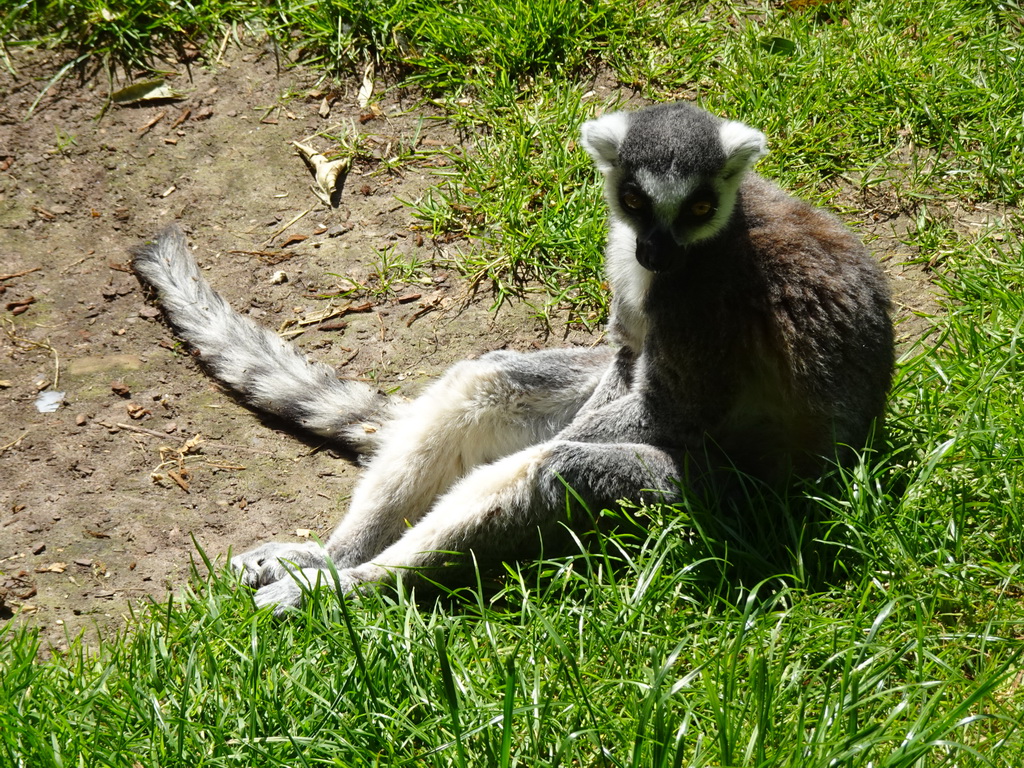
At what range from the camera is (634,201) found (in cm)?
419

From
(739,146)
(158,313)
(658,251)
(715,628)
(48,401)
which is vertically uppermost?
(739,146)

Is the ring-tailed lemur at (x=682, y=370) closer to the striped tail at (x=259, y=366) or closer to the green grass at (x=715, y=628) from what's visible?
the green grass at (x=715, y=628)

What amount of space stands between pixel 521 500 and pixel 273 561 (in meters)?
1.28

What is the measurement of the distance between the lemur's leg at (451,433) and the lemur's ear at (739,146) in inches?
51.8

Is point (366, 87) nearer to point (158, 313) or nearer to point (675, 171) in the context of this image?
point (158, 313)

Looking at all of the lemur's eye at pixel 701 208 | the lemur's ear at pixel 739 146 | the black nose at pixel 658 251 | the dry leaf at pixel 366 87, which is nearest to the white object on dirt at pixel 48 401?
the dry leaf at pixel 366 87

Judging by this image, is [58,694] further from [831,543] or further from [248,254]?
[248,254]

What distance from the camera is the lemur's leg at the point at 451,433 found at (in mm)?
4621

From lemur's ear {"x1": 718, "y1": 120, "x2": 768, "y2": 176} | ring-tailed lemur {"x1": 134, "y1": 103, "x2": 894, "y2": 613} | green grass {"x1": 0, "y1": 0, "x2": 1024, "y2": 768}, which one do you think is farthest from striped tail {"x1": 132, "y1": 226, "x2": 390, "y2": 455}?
lemur's ear {"x1": 718, "y1": 120, "x2": 768, "y2": 176}

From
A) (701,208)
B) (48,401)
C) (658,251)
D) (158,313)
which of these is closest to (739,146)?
(701,208)

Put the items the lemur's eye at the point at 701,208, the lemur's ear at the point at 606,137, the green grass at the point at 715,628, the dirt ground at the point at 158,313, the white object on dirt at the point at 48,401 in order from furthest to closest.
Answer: the white object on dirt at the point at 48,401, the dirt ground at the point at 158,313, the lemur's ear at the point at 606,137, the lemur's eye at the point at 701,208, the green grass at the point at 715,628

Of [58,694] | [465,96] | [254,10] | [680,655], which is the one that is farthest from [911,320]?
[254,10]

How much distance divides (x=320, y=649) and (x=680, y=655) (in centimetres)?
140

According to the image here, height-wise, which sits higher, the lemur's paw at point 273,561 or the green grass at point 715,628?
the green grass at point 715,628
